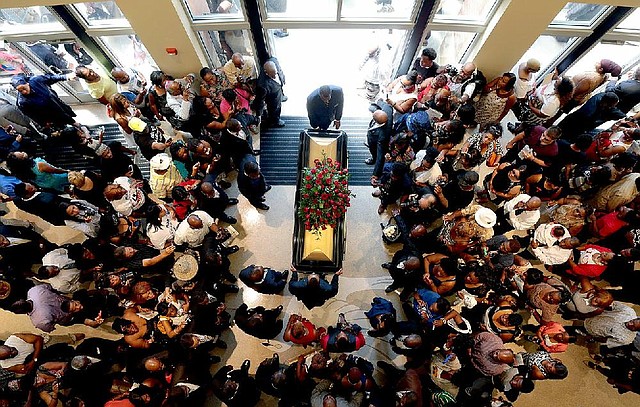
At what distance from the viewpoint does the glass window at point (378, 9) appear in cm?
586

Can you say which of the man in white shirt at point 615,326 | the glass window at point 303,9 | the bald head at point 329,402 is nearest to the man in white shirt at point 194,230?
the bald head at point 329,402

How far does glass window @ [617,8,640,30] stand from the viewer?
5.80m

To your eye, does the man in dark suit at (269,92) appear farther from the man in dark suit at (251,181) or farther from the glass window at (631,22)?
the glass window at (631,22)

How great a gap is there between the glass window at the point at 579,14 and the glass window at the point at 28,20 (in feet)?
22.7

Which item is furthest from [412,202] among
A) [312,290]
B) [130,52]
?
[130,52]

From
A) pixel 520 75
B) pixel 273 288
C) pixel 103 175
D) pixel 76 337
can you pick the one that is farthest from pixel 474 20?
pixel 76 337

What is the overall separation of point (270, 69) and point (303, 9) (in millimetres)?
946

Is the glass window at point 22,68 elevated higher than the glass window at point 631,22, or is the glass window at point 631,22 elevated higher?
the glass window at point 631,22

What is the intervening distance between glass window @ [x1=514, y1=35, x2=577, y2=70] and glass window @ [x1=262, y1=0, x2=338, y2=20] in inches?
106

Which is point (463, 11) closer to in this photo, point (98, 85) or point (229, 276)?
point (229, 276)

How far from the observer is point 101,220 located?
17.8 feet

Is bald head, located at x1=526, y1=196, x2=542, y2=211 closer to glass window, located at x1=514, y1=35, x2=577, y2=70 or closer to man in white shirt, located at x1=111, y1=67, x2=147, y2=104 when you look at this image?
glass window, located at x1=514, y1=35, x2=577, y2=70

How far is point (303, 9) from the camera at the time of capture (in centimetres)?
590

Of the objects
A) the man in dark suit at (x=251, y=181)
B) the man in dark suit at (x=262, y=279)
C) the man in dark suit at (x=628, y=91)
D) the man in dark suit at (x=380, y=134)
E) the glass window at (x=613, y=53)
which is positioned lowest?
the man in dark suit at (x=262, y=279)
